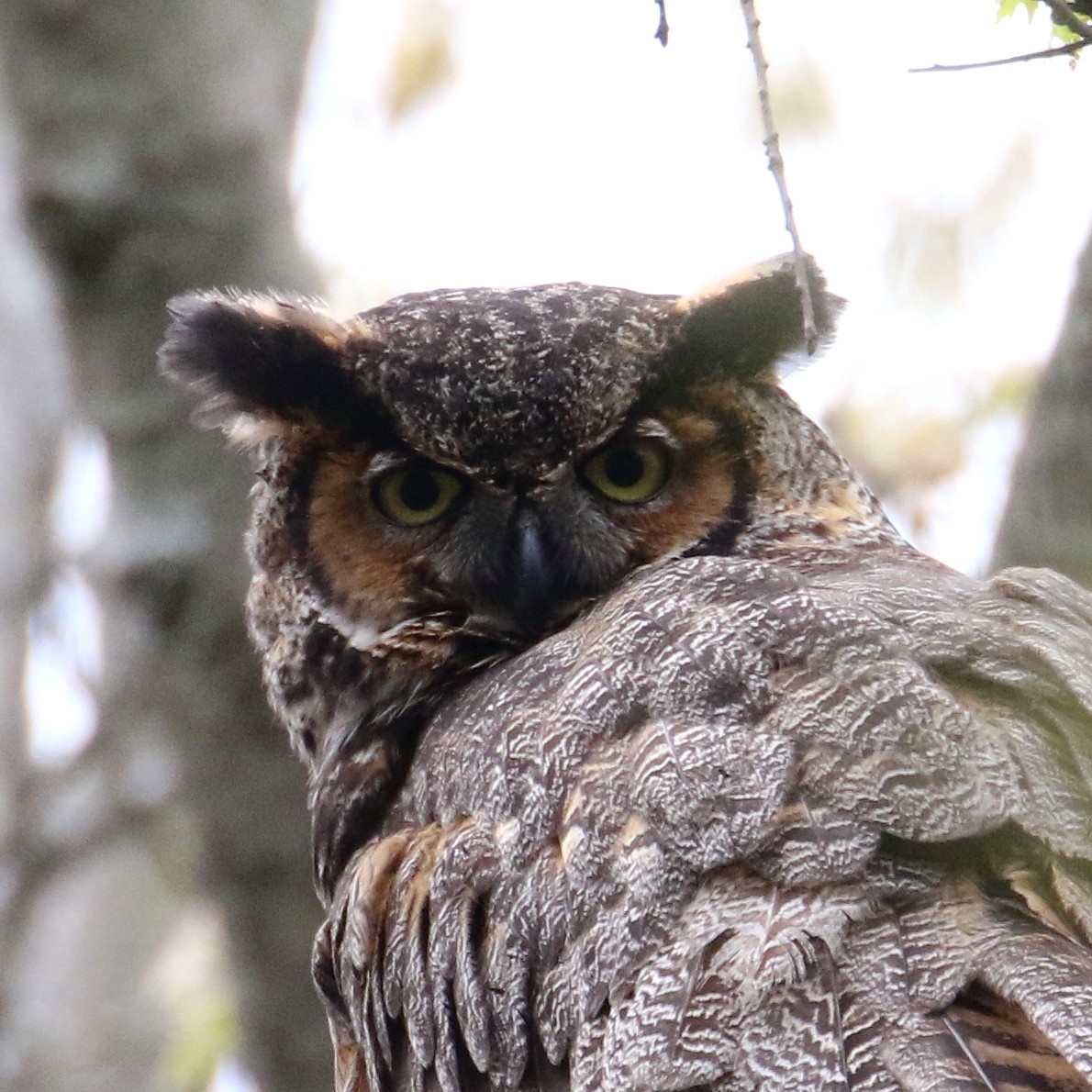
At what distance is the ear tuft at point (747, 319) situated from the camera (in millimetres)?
3004

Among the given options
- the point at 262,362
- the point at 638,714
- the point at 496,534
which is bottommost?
the point at 638,714

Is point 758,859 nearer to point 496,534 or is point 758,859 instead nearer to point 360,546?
point 496,534

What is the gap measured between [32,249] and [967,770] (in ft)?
10.2

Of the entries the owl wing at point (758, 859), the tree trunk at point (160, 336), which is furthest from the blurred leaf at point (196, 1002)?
the owl wing at point (758, 859)

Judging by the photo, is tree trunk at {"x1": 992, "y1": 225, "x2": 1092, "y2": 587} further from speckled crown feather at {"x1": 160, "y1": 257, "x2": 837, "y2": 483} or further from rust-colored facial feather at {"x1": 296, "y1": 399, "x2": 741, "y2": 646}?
rust-colored facial feather at {"x1": 296, "y1": 399, "x2": 741, "y2": 646}

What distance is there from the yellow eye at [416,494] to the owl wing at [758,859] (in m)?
0.52

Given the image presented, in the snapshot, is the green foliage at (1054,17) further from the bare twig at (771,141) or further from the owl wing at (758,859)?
the owl wing at (758,859)

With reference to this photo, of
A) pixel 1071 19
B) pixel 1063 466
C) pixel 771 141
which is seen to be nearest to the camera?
pixel 1071 19

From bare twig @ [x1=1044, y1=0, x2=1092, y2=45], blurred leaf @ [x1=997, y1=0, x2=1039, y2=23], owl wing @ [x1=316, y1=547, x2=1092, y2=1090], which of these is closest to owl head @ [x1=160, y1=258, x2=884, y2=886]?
owl wing @ [x1=316, y1=547, x2=1092, y2=1090]

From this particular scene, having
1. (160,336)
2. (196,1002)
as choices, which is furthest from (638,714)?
(196,1002)

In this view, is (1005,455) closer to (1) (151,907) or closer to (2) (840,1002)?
(2) (840,1002)

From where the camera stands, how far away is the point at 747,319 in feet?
10.0

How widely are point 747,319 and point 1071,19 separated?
115cm

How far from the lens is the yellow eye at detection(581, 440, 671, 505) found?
2934 mm
